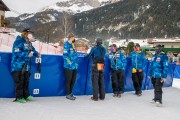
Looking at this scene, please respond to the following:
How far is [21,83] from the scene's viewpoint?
7770 millimetres

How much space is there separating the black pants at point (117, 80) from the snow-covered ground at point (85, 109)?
41 cm

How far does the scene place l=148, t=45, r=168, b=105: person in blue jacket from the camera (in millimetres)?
9031

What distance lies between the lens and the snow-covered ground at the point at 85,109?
22.3 ft

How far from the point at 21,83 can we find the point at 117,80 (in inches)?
143

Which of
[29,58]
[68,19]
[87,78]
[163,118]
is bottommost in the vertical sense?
[163,118]

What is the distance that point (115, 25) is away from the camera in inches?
7849

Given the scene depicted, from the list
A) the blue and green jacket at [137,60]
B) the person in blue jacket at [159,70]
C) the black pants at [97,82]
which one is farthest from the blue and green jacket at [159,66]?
the blue and green jacket at [137,60]

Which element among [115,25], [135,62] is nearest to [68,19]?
[135,62]

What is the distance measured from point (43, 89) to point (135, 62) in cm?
365

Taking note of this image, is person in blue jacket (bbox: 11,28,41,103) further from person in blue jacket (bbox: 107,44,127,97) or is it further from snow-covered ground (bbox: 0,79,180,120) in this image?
person in blue jacket (bbox: 107,44,127,97)

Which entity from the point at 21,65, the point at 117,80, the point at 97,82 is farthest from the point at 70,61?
the point at 117,80

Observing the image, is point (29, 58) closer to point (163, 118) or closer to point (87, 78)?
point (87, 78)

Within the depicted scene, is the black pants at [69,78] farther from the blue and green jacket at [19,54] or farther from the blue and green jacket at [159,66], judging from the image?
the blue and green jacket at [159,66]

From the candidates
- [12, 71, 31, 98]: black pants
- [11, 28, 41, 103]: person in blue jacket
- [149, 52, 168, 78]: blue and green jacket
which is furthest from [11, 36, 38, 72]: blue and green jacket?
[149, 52, 168, 78]: blue and green jacket
